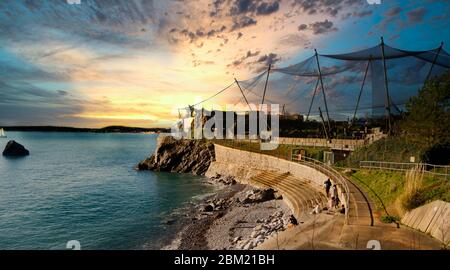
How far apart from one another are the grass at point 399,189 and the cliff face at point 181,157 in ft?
129

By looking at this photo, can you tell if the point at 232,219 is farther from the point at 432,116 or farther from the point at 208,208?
the point at 432,116

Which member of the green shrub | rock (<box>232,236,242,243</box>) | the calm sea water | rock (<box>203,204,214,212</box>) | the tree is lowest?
the calm sea water

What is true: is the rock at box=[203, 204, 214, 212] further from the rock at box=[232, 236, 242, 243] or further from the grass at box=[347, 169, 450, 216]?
the grass at box=[347, 169, 450, 216]

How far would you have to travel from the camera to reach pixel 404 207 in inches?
536

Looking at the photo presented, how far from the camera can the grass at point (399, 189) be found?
1366 cm

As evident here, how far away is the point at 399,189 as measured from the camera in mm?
16859

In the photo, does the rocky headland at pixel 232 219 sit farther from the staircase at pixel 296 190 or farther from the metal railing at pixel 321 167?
the metal railing at pixel 321 167

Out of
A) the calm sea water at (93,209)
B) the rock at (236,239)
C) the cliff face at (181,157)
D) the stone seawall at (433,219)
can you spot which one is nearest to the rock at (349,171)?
the rock at (236,239)

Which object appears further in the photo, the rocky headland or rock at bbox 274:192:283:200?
rock at bbox 274:192:283:200

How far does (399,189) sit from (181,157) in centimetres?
5165

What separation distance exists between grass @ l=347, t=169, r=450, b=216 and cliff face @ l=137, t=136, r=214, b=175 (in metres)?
39.4

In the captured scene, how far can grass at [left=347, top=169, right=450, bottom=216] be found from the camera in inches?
538

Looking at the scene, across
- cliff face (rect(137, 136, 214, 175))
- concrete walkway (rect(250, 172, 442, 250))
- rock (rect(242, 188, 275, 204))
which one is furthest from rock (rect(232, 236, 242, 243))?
cliff face (rect(137, 136, 214, 175))
